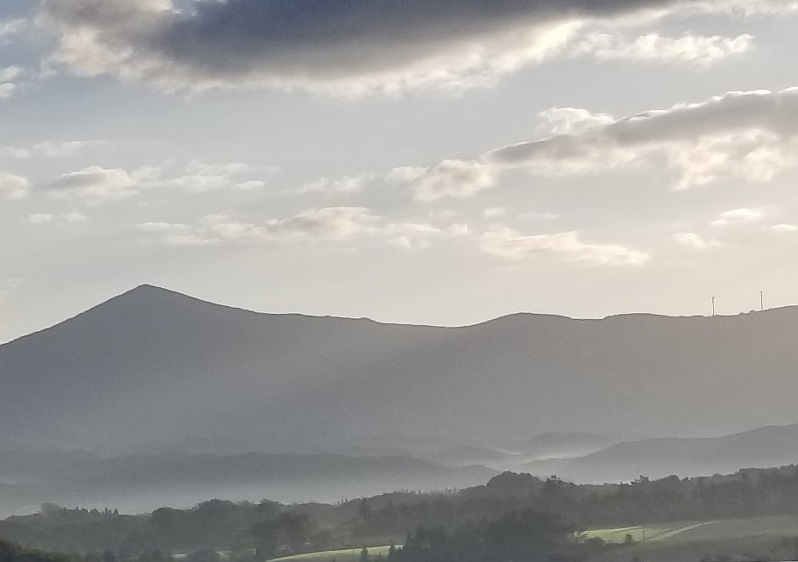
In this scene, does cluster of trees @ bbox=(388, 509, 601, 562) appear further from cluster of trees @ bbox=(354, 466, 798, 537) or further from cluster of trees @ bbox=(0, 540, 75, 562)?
cluster of trees @ bbox=(0, 540, 75, 562)

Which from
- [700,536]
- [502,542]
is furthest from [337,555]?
[700,536]

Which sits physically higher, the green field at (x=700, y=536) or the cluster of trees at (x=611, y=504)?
the cluster of trees at (x=611, y=504)

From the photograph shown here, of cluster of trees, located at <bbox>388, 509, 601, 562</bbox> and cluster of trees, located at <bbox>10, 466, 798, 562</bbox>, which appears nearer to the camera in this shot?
cluster of trees, located at <bbox>388, 509, 601, 562</bbox>

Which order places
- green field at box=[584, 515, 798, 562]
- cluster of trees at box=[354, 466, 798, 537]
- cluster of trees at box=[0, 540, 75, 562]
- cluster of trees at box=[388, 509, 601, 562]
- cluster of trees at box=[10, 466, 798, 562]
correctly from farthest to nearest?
cluster of trees at box=[354, 466, 798, 537], cluster of trees at box=[10, 466, 798, 562], green field at box=[584, 515, 798, 562], cluster of trees at box=[388, 509, 601, 562], cluster of trees at box=[0, 540, 75, 562]

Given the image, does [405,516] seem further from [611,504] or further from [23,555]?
[23,555]

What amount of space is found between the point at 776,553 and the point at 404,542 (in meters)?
21.5

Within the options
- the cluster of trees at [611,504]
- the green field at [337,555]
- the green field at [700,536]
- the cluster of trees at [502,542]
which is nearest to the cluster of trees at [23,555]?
the cluster of trees at [502,542]

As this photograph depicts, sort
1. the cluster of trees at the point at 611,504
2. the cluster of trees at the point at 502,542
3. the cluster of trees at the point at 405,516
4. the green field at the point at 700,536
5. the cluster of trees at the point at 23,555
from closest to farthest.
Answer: the cluster of trees at the point at 23,555, the cluster of trees at the point at 502,542, the green field at the point at 700,536, the cluster of trees at the point at 405,516, the cluster of trees at the point at 611,504

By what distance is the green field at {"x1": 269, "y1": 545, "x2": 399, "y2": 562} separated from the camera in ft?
227

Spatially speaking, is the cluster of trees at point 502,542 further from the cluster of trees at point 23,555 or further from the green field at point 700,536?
the cluster of trees at point 23,555

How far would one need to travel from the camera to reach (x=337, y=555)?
72688 mm

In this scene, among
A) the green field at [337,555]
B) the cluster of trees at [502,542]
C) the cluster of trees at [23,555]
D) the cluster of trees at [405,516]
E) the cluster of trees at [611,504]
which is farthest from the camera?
the cluster of trees at [611,504]

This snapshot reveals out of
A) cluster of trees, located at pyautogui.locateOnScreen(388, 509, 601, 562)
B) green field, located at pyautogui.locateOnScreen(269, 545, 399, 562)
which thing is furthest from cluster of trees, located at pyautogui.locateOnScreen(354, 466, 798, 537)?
green field, located at pyautogui.locateOnScreen(269, 545, 399, 562)

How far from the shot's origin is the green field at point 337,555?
69250 mm
